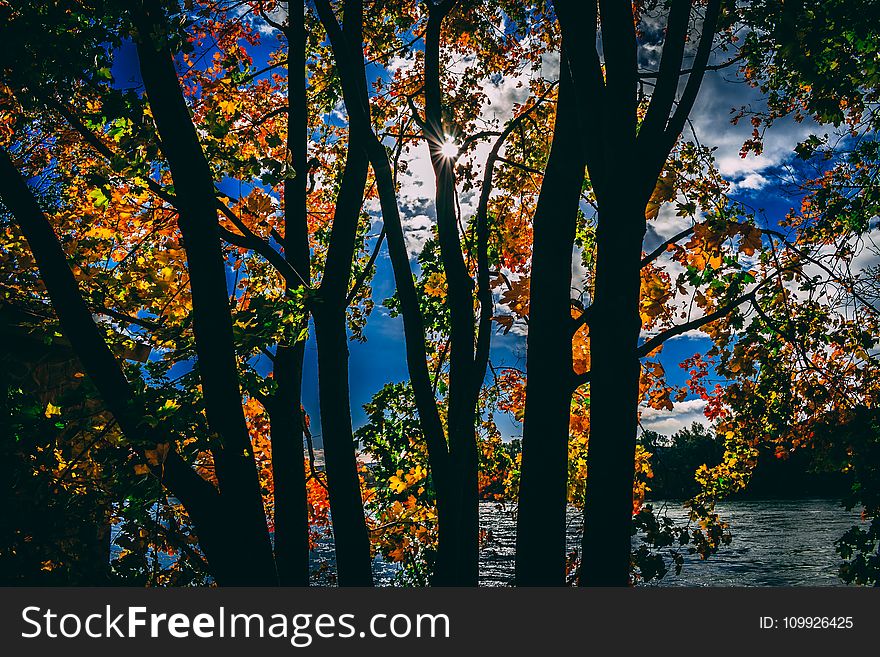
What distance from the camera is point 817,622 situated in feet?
13.0

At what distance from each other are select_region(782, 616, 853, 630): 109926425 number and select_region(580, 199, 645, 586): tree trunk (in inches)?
53.6

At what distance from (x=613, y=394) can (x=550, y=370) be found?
97 centimetres

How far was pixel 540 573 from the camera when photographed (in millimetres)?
4230

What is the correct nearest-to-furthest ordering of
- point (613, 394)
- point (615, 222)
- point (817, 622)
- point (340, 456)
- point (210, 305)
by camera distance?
point (613, 394), point (615, 222), point (210, 305), point (817, 622), point (340, 456)

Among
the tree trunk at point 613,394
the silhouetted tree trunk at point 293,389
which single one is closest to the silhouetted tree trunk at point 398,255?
the silhouetted tree trunk at point 293,389

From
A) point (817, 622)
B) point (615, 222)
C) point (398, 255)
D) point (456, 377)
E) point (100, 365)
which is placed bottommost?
point (817, 622)

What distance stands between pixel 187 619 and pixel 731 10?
604 cm

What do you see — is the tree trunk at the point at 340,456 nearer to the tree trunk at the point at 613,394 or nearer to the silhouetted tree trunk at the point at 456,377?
the silhouetted tree trunk at the point at 456,377

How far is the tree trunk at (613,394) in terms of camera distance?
3406 millimetres

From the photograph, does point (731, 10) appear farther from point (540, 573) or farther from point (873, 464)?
point (540, 573)

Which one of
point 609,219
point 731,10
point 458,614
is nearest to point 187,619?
point 458,614

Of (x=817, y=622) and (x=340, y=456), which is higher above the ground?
(x=340, y=456)

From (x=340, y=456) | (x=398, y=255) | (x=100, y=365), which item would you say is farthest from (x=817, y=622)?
(x=100, y=365)

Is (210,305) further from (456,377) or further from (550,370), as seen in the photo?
(550,370)
